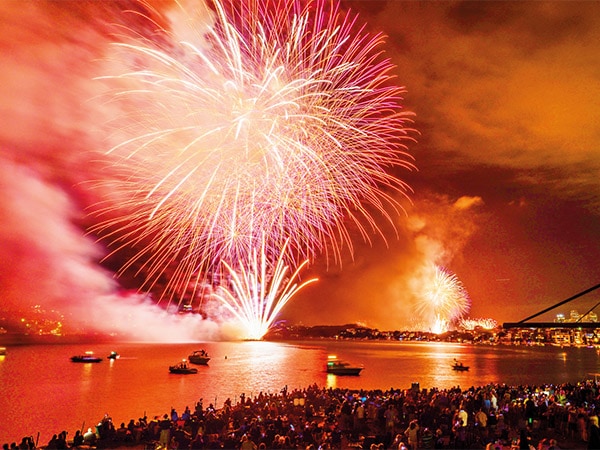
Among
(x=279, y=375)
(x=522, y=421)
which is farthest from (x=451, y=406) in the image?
(x=279, y=375)

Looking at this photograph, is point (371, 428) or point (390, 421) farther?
point (371, 428)

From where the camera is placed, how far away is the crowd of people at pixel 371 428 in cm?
1320

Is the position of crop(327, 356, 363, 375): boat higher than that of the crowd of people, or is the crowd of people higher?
the crowd of people

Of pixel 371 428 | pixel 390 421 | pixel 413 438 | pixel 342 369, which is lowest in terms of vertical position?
pixel 342 369

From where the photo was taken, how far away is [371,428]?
52.6 feet

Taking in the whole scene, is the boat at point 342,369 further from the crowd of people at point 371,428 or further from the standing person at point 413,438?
the standing person at point 413,438

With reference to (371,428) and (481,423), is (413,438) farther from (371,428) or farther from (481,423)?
(371,428)

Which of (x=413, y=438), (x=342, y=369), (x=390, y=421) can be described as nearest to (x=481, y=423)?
(x=390, y=421)

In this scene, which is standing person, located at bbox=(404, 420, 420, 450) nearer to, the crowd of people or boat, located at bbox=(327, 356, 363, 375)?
the crowd of people

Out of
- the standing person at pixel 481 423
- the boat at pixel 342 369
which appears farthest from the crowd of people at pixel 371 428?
the boat at pixel 342 369

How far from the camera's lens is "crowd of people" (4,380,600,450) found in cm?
1320

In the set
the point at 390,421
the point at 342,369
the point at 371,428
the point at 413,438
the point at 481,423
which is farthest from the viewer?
the point at 342,369

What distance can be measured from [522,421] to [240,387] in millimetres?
38683

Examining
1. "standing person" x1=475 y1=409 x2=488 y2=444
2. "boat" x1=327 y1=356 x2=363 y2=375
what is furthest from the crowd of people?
"boat" x1=327 y1=356 x2=363 y2=375
